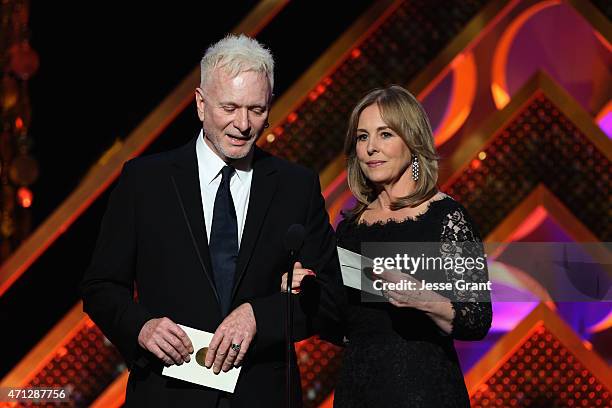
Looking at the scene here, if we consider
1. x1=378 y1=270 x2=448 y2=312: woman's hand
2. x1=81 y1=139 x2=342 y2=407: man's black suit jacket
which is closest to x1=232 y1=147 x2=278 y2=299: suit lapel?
x1=81 y1=139 x2=342 y2=407: man's black suit jacket

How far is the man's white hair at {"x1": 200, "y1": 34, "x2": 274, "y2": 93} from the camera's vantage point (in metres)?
2.12

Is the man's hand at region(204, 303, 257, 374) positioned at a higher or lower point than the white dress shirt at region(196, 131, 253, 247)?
lower

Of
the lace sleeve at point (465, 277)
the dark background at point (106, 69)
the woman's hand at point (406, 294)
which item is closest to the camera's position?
the woman's hand at point (406, 294)

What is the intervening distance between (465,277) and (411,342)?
21 cm

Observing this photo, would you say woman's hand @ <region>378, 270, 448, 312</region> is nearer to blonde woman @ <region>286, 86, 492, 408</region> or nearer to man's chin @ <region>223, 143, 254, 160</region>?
blonde woman @ <region>286, 86, 492, 408</region>

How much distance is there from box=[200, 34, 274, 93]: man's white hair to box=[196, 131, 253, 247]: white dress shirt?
0.16m

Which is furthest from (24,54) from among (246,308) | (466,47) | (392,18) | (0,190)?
(246,308)

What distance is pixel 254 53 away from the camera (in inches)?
84.2

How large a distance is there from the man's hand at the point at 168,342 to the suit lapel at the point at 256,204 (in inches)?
6.2

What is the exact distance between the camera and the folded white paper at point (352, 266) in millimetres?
2164

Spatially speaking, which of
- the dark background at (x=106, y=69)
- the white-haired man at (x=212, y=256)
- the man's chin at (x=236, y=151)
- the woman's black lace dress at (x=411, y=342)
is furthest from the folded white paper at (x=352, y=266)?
the dark background at (x=106, y=69)

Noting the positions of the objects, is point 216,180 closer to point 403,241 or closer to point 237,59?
point 237,59

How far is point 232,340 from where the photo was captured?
2004mm

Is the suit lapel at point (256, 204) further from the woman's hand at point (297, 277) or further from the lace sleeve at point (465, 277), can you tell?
the lace sleeve at point (465, 277)
